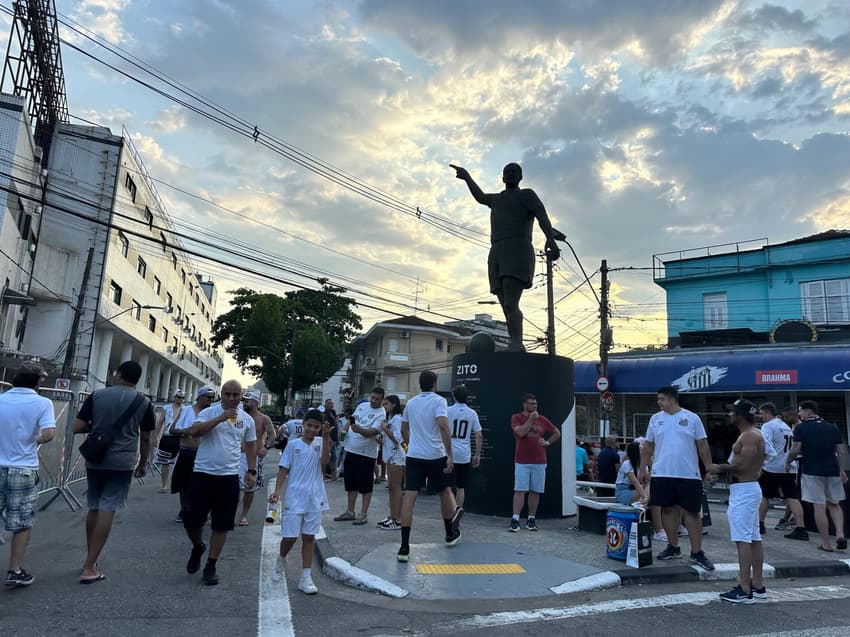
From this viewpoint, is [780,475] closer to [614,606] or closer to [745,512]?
[745,512]

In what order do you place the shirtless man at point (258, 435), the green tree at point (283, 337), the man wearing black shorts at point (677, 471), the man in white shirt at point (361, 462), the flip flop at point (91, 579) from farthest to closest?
1. the green tree at point (283, 337)
2. the man in white shirt at point (361, 462)
3. the shirtless man at point (258, 435)
4. the man wearing black shorts at point (677, 471)
5. the flip flop at point (91, 579)

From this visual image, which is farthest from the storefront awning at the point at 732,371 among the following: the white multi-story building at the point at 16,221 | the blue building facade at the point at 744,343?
the white multi-story building at the point at 16,221

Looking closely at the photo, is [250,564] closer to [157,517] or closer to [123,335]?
[157,517]

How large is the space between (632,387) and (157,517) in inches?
708

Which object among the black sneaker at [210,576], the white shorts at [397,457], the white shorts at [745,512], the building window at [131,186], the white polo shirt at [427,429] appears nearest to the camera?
the black sneaker at [210,576]

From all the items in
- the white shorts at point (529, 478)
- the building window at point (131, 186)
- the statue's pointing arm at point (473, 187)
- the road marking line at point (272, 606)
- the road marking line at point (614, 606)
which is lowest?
the road marking line at point (272, 606)

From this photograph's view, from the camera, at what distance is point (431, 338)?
4822 centimetres

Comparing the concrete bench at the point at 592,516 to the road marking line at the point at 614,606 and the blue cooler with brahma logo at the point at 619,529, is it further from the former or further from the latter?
the road marking line at the point at 614,606

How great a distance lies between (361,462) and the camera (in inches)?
318

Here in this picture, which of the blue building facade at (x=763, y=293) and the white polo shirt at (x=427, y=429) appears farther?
the blue building facade at (x=763, y=293)

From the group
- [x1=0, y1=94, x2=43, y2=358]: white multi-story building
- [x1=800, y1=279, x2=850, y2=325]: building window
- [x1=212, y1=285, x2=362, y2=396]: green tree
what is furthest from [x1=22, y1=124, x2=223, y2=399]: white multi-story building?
[x1=800, y1=279, x2=850, y2=325]: building window

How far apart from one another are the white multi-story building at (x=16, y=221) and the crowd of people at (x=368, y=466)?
697 inches

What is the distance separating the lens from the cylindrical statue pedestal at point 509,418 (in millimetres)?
8422

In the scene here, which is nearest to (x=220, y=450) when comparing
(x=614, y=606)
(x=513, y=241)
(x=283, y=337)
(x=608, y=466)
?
(x=614, y=606)
